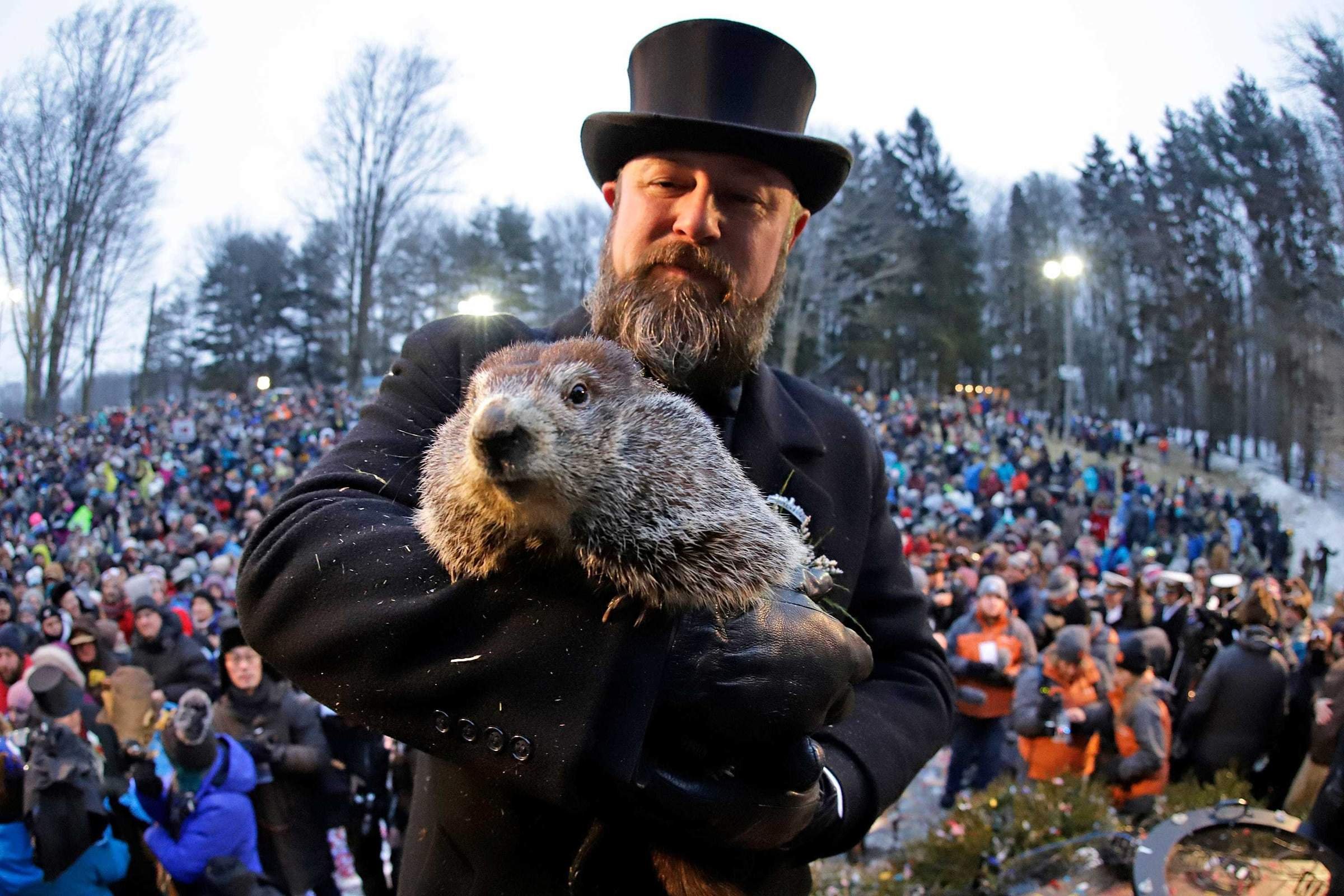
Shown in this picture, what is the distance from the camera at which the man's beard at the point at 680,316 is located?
5.84 ft

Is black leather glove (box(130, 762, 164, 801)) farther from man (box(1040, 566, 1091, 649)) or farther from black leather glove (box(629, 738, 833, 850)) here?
man (box(1040, 566, 1091, 649))

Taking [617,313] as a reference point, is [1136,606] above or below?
below

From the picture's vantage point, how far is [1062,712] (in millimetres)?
7461

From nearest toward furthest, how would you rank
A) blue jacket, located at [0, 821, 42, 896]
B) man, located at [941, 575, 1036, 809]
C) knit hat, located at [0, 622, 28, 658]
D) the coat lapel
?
the coat lapel, blue jacket, located at [0, 821, 42, 896], knit hat, located at [0, 622, 28, 658], man, located at [941, 575, 1036, 809]

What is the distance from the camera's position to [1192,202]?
38.6 m

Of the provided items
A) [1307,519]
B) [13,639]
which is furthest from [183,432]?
[1307,519]

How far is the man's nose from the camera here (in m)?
1.76

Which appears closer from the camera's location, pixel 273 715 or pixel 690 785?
pixel 690 785

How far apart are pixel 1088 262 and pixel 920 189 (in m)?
10.5

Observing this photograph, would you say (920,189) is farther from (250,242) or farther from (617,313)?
(617,313)

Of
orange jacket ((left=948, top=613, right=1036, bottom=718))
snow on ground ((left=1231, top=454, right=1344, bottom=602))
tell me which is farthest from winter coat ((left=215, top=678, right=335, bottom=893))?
snow on ground ((left=1231, top=454, right=1344, bottom=602))

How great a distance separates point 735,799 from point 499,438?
69 cm

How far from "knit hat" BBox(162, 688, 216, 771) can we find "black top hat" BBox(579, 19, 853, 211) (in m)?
4.31

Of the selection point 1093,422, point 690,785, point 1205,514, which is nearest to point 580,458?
point 690,785
